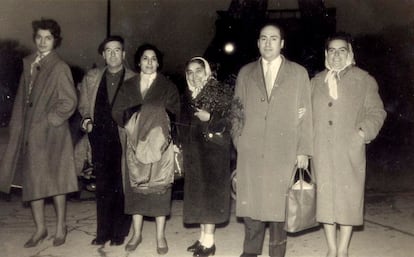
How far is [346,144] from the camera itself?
4.28m

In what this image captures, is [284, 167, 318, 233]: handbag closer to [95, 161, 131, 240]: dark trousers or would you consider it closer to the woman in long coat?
[95, 161, 131, 240]: dark trousers

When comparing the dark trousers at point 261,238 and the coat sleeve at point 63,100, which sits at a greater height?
the coat sleeve at point 63,100

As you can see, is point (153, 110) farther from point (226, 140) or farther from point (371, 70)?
point (371, 70)

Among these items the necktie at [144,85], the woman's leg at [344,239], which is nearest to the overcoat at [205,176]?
the necktie at [144,85]

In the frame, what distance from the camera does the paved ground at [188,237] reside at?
488 centimetres

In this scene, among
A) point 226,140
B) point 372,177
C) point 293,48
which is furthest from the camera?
point 293,48

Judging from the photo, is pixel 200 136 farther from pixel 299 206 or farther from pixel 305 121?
pixel 299 206

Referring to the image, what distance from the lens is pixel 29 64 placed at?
5121mm

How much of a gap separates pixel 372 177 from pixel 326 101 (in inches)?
239

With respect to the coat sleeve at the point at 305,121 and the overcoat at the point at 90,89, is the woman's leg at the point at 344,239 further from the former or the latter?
the overcoat at the point at 90,89

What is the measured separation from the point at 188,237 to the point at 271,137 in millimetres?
1801

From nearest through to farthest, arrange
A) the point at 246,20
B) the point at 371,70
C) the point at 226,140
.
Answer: the point at 226,140, the point at 246,20, the point at 371,70

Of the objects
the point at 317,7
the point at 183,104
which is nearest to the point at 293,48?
the point at 317,7

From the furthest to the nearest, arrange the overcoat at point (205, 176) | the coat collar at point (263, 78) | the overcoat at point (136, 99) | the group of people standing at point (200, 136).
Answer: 1. the overcoat at point (136, 99)
2. the overcoat at point (205, 176)
3. the coat collar at point (263, 78)
4. the group of people standing at point (200, 136)
